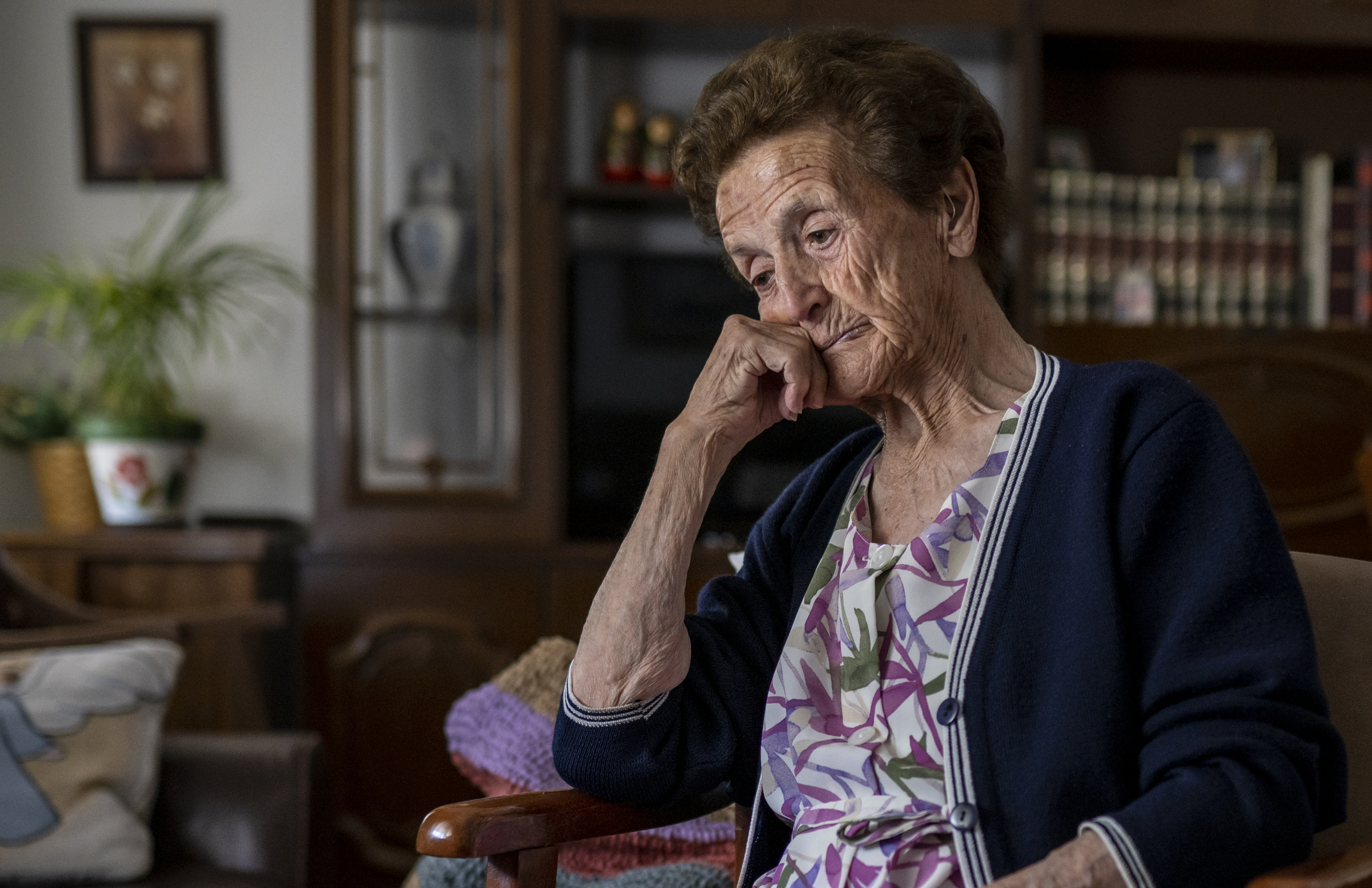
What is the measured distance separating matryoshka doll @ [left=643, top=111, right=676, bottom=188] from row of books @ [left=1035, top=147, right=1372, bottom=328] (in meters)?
0.92

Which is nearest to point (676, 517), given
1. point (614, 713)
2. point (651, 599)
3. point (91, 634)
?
point (651, 599)

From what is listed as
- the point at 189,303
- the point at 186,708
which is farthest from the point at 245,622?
the point at 189,303

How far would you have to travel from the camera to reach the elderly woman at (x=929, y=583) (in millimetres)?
846

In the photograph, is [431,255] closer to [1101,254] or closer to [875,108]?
[1101,254]

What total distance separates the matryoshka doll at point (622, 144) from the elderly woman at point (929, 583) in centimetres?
180

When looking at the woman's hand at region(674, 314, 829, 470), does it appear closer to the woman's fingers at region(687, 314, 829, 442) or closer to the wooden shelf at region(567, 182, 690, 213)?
the woman's fingers at region(687, 314, 829, 442)

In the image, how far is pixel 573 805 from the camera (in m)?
1.06

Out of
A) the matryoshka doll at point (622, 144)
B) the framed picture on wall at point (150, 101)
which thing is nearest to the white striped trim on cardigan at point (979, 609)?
the matryoshka doll at point (622, 144)

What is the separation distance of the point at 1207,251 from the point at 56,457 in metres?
2.80

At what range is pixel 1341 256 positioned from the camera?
298 cm

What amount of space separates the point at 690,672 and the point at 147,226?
8.44 ft

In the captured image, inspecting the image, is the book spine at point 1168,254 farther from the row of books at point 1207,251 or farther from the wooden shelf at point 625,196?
the wooden shelf at point 625,196

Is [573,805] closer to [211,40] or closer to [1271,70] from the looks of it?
[211,40]

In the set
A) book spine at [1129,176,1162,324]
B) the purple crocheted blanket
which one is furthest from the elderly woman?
book spine at [1129,176,1162,324]
